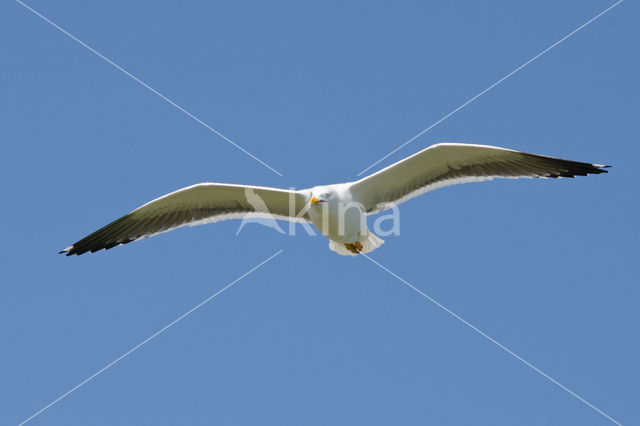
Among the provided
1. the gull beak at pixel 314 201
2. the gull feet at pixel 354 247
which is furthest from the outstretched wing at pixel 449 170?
the gull beak at pixel 314 201

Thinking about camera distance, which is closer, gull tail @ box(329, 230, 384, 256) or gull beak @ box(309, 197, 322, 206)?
gull beak @ box(309, 197, 322, 206)

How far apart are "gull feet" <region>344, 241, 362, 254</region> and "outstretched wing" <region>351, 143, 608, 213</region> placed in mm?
416

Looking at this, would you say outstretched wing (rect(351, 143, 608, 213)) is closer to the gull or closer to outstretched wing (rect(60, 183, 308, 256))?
the gull

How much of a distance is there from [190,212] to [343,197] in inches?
80.1

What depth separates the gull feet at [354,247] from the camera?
10077 millimetres

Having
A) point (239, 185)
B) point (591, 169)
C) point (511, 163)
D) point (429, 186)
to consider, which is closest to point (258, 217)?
point (239, 185)

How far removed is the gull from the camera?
31.4ft

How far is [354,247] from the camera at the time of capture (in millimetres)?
10141

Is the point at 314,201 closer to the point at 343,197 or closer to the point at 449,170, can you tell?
the point at 343,197

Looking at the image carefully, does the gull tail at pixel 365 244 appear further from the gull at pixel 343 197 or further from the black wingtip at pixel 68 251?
the black wingtip at pixel 68 251

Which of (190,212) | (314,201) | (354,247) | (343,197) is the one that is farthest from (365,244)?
(190,212)

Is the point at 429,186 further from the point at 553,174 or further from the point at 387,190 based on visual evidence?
the point at 553,174

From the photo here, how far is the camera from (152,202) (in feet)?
33.3

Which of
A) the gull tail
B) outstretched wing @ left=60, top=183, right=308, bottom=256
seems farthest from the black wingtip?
the gull tail
